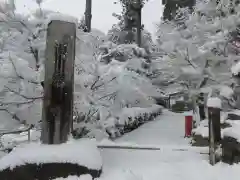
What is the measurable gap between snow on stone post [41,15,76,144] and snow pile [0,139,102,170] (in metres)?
0.31

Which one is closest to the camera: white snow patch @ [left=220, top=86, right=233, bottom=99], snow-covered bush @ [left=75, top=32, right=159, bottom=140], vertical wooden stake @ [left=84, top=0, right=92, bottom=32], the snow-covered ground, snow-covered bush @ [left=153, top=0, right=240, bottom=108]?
the snow-covered ground

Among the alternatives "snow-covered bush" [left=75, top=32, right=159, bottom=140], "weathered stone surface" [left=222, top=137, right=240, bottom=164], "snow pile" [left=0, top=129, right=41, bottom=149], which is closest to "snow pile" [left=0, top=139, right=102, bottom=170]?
"snow-covered bush" [left=75, top=32, right=159, bottom=140]

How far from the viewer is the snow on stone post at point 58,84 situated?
198 inches

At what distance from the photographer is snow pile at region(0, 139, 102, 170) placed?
445 centimetres

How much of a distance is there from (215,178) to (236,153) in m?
0.81

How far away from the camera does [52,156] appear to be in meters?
4.49

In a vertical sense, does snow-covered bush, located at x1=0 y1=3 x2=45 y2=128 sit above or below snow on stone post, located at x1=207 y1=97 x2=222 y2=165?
above

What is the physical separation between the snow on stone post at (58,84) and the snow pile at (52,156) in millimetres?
310

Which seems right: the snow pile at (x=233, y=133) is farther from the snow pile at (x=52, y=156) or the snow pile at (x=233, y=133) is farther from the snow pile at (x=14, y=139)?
the snow pile at (x=14, y=139)

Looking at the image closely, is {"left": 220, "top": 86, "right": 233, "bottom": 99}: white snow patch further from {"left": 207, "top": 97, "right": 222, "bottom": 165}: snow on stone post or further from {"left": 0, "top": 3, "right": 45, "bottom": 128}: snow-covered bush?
{"left": 0, "top": 3, "right": 45, "bottom": 128}: snow-covered bush

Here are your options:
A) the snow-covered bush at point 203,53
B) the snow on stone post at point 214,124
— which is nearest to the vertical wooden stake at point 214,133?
the snow on stone post at point 214,124

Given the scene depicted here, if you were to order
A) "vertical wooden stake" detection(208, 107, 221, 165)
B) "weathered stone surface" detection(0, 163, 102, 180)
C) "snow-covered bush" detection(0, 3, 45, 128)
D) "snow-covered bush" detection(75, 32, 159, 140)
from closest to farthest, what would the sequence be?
1. "weathered stone surface" detection(0, 163, 102, 180)
2. "vertical wooden stake" detection(208, 107, 221, 165)
3. "snow-covered bush" detection(0, 3, 45, 128)
4. "snow-covered bush" detection(75, 32, 159, 140)

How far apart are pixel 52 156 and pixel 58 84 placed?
3.93 feet

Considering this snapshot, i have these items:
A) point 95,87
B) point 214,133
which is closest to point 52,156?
point 95,87
